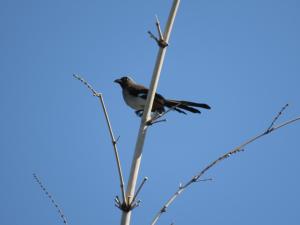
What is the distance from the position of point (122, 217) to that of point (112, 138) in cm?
47

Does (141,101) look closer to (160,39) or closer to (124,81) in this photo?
(124,81)

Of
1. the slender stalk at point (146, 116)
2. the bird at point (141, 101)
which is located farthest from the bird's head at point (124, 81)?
the slender stalk at point (146, 116)

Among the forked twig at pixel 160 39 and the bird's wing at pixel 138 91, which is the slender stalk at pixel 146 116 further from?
the bird's wing at pixel 138 91

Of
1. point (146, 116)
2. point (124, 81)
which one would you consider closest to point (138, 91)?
point (124, 81)

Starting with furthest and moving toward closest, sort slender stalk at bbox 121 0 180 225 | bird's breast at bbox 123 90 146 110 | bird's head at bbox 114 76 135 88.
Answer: bird's head at bbox 114 76 135 88, bird's breast at bbox 123 90 146 110, slender stalk at bbox 121 0 180 225

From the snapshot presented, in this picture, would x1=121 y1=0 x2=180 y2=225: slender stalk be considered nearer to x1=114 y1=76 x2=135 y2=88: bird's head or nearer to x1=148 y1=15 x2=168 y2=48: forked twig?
x1=148 y1=15 x2=168 y2=48: forked twig

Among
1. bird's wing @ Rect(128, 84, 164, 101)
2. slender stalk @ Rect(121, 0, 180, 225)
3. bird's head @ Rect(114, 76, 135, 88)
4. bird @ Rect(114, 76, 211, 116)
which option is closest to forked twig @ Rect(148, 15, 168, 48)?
slender stalk @ Rect(121, 0, 180, 225)

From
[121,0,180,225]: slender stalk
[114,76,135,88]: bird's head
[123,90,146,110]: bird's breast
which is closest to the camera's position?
[121,0,180,225]: slender stalk

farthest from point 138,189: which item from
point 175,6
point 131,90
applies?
point 131,90

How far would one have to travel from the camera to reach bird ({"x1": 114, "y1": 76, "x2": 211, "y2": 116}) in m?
5.00

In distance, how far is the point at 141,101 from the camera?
21.8ft

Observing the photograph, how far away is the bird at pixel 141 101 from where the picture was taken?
16.4ft

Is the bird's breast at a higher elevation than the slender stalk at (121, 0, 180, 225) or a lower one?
higher

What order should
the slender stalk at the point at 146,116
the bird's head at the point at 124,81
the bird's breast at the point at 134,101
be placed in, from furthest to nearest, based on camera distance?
the bird's head at the point at 124,81
the bird's breast at the point at 134,101
the slender stalk at the point at 146,116
